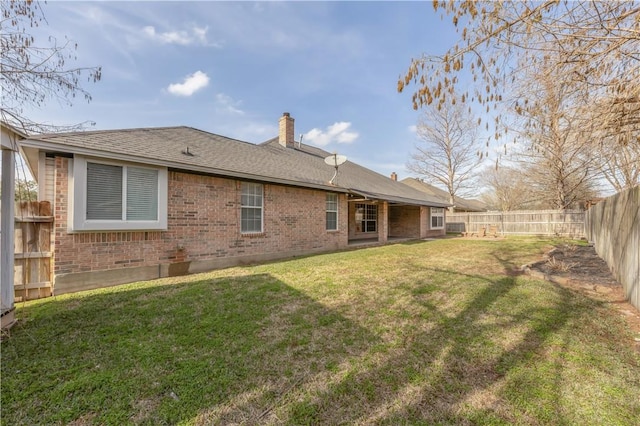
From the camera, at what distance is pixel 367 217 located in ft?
57.6

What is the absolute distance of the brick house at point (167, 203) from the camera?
572 cm

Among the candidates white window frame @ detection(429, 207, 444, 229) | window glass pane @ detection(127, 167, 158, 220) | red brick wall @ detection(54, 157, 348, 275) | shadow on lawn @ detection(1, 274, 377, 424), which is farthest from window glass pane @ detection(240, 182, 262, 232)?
white window frame @ detection(429, 207, 444, 229)

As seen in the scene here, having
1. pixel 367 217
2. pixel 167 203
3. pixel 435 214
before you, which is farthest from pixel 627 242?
pixel 435 214

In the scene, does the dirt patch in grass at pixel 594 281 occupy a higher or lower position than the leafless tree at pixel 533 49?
lower

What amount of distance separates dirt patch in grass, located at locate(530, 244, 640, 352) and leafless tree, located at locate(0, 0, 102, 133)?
28.5 ft

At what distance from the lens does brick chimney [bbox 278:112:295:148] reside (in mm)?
15703

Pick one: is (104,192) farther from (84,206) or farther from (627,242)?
(627,242)

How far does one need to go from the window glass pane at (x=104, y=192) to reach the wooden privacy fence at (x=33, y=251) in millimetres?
728

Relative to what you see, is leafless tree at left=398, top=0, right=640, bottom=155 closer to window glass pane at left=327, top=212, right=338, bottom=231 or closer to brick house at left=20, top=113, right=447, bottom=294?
brick house at left=20, top=113, right=447, bottom=294

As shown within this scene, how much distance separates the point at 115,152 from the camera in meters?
6.04

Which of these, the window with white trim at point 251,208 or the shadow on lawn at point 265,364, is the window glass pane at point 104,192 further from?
the window with white trim at point 251,208

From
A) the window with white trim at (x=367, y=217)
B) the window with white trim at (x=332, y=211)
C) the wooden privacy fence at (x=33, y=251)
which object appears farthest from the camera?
the window with white trim at (x=367, y=217)

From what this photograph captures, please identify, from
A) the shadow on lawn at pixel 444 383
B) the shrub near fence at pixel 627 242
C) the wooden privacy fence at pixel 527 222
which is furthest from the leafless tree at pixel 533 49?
the wooden privacy fence at pixel 527 222

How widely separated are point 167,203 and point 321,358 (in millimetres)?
5739
